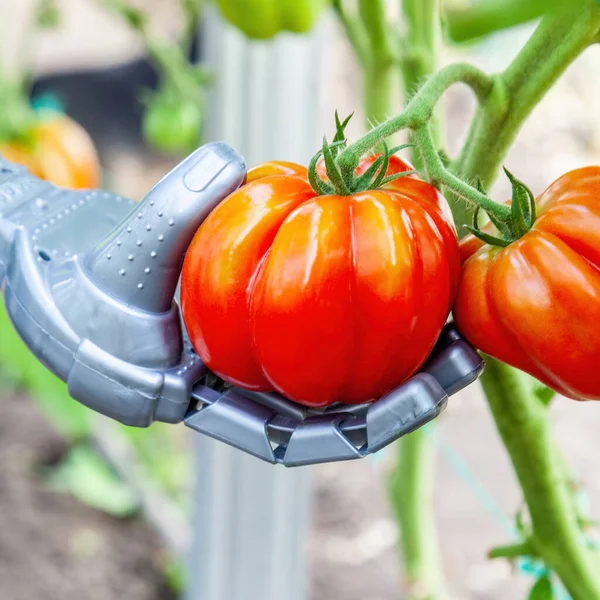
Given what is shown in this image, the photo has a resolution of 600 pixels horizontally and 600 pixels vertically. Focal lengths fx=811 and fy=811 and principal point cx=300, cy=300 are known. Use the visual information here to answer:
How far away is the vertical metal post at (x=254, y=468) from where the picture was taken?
2.86ft

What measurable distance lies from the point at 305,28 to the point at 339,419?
0.37 metres

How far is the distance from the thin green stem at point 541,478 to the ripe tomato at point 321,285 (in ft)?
0.34

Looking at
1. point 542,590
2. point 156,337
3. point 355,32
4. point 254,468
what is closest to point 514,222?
point 156,337

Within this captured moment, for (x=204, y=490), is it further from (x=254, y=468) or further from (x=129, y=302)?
(x=129, y=302)

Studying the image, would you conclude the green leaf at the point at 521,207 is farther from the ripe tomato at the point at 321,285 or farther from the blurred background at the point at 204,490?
the blurred background at the point at 204,490

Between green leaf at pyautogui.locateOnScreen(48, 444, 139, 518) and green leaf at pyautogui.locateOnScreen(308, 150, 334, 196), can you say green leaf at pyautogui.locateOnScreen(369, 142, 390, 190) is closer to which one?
green leaf at pyautogui.locateOnScreen(308, 150, 334, 196)

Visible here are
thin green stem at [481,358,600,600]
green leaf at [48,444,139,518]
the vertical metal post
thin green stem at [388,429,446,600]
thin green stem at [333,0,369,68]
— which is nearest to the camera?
thin green stem at [481,358,600,600]

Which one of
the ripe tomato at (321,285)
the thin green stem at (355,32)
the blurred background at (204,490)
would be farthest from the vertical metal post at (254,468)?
the ripe tomato at (321,285)

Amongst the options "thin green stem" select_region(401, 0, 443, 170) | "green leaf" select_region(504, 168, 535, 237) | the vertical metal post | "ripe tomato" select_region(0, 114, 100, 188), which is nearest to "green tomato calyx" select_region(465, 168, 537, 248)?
"green leaf" select_region(504, 168, 535, 237)

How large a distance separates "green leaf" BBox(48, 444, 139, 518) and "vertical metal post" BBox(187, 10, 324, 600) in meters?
0.45

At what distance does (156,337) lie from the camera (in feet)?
1.19

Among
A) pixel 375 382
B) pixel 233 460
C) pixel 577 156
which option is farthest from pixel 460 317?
pixel 577 156

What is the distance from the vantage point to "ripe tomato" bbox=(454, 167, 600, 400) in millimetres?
293

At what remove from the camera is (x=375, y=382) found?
1.07ft
